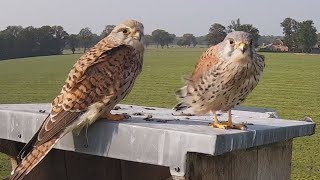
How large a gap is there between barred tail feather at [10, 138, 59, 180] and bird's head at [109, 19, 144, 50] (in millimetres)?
694

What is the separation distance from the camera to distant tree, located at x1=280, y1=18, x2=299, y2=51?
93094 millimetres

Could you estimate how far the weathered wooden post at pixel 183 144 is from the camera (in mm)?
2143

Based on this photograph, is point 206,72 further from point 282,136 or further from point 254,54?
point 282,136

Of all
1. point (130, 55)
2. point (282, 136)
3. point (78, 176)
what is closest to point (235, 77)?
point (282, 136)

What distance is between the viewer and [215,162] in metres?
2.41

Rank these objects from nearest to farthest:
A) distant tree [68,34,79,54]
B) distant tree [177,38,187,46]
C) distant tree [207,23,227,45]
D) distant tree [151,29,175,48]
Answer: distant tree [207,23,227,45]
distant tree [68,34,79,54]
distant tree [151,29,175,48]
distant tree [177,38,187,46]

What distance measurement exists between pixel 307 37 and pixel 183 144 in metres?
92.5

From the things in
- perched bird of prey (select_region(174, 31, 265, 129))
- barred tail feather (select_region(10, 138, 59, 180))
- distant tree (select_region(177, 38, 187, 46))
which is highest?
perched bird of prey (select_region(174, 31, 265, 129))

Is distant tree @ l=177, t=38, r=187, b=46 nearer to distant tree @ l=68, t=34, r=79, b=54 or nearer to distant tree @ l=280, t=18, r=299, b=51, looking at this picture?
distant tree @ l=280, t=18, r=299, b=51

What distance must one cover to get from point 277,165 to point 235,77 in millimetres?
598

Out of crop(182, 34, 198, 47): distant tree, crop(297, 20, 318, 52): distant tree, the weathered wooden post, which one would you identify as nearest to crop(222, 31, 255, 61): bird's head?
the weathered wooden post

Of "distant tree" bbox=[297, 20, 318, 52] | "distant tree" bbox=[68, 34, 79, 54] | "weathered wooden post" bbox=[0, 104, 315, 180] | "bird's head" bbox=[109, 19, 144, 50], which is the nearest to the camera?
"weathered wooden post" bbox=[0, 104, 315, 180]

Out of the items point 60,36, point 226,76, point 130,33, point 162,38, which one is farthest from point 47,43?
point 226,76

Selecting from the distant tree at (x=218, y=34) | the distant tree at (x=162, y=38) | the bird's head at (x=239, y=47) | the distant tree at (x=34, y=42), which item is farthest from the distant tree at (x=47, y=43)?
the bird's head at (x=239, y=47)
